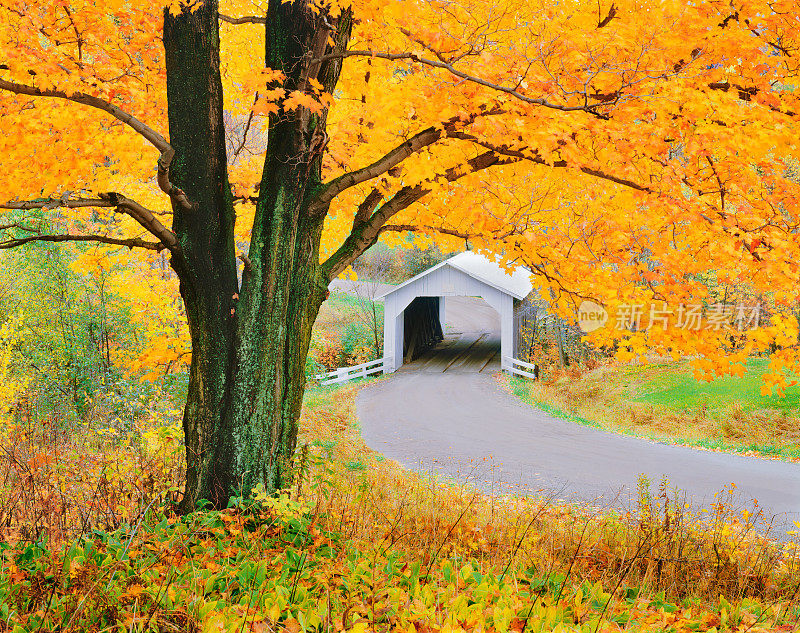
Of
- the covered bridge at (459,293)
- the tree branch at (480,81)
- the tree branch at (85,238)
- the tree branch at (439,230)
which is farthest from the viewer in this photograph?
the covered bridge at (459,293)

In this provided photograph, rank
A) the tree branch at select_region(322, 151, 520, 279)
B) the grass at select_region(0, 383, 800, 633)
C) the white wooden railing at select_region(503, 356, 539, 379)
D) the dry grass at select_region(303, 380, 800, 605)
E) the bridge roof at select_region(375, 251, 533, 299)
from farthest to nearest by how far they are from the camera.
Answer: the bridge roof at select_region(375, 251, 533, 299)
the white wooden railing at select_region(503, 356, 539, 379)
the tree branch at select_region(322, 151, 520, 279)
the dry grass at select_region(303, 380, 800, 605)
the grass at select_region(0, 383, 800, 633)

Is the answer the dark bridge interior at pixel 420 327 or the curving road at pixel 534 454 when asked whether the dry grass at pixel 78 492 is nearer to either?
the curving road at pixel 534 454

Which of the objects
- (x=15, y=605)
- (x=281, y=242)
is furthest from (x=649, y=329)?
(x=15, y=605)

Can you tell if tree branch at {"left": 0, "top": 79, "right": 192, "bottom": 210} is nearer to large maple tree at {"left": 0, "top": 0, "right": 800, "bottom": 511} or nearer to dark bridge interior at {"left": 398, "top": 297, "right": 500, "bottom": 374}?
large maple tree at {"left": 0, "top": 0, "right": 800, "bottom": 511}

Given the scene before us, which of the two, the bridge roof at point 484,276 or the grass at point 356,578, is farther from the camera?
the bridge roof at point 484,276

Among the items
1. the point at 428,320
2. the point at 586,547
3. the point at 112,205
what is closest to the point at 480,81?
the point at 112,205

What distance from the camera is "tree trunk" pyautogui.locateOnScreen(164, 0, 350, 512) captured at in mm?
4805

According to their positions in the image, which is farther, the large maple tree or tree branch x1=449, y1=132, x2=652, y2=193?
tree branch x1=449, y1=132, x2=652, y2=193

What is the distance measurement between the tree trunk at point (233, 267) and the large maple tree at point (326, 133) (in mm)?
18

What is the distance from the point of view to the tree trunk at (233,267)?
15.8 ft

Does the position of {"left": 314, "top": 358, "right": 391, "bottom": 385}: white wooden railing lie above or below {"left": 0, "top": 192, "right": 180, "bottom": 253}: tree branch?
below

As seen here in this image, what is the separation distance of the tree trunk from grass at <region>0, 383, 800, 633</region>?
0.42 m

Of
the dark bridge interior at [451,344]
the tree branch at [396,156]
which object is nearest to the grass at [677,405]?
the dark bridge interior at [451,344]

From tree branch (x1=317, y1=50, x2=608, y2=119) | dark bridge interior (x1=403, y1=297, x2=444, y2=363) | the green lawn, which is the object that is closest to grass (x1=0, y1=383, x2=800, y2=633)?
tree branch (x1=317, y1=50, x2=608, y2=119)
